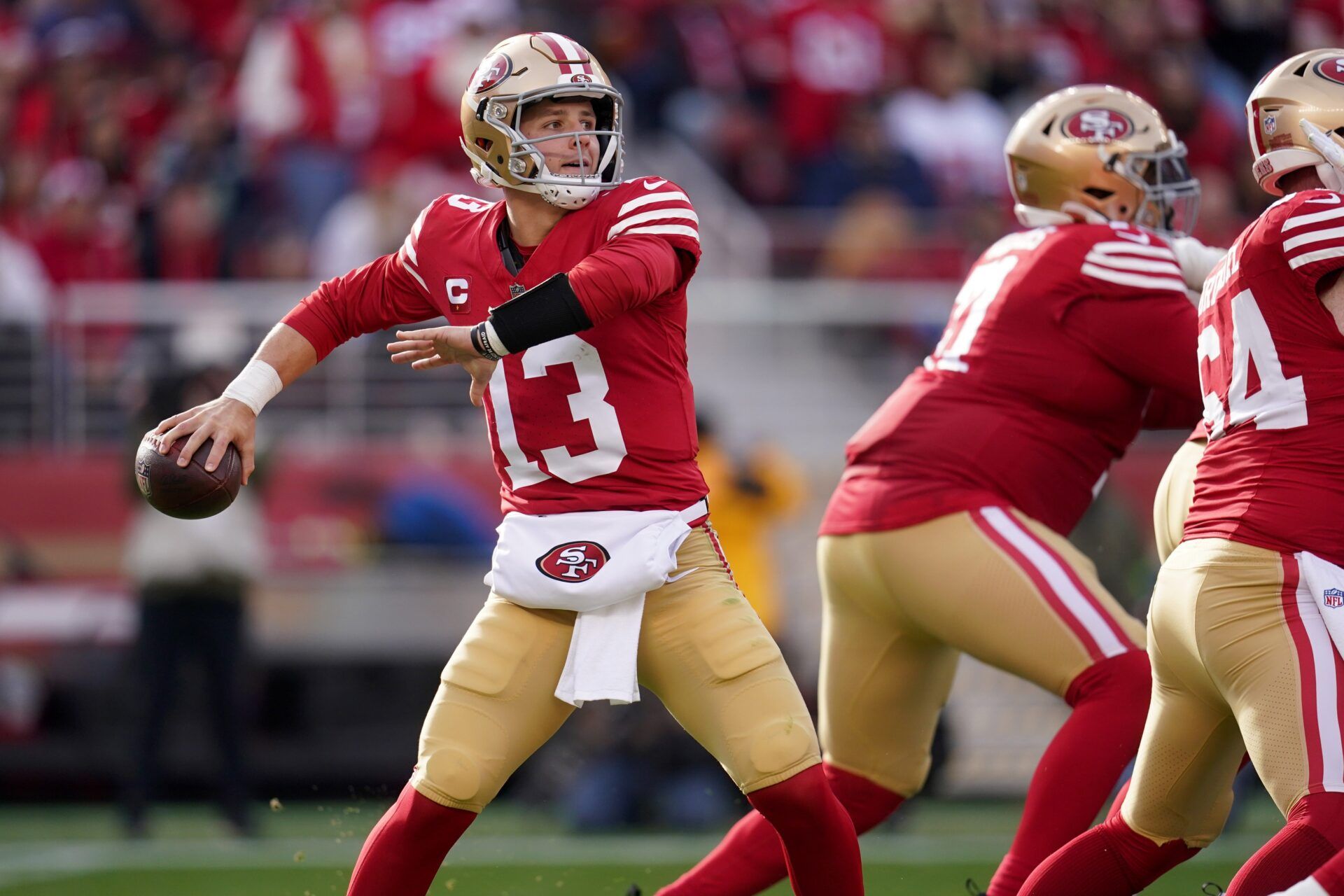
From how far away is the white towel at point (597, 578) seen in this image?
3816mm

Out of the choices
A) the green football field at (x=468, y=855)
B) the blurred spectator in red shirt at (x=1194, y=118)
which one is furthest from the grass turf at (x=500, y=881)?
the blurred spectator in red shirt at (x=1194, y=118)

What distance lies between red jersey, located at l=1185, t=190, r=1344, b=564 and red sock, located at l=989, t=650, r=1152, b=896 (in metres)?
0.70

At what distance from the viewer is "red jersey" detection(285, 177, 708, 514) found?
12.8 feet

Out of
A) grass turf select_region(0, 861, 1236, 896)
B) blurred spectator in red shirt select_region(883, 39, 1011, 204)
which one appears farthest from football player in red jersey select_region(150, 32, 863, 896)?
blurred spectator in red shirt select_region(883, 39, 1011, 204)

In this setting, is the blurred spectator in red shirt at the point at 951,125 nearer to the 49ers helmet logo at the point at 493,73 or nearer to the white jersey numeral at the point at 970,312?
the white jersey numeral at the point at 970,312

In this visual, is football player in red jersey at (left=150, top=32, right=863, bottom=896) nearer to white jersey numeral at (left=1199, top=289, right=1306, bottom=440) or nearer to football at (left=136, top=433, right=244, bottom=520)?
football at (left=136, top=433, right=244, bottom=520)

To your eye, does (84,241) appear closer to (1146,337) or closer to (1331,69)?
(1146,337)

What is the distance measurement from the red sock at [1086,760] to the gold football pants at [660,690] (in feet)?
2.39

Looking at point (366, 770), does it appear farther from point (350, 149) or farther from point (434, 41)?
point (434, 41)

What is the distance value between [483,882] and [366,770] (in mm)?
2667

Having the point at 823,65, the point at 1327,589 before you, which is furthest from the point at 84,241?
the point at 1327,589

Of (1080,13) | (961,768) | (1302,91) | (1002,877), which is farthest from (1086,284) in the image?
(1080,13)

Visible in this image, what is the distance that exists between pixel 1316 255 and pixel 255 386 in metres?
2.24

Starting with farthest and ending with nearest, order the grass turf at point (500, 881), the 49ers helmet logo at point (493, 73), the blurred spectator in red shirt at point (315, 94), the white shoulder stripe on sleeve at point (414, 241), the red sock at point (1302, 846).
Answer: the blurred spectator in red shirt at point (315, 94) < the grass turf at point (500, 881) < the white shoulder stripe on sleeve at point (414, 241) < the 49ers helmet logo at point (493, 73) < the red sock at point (1302, 846)
